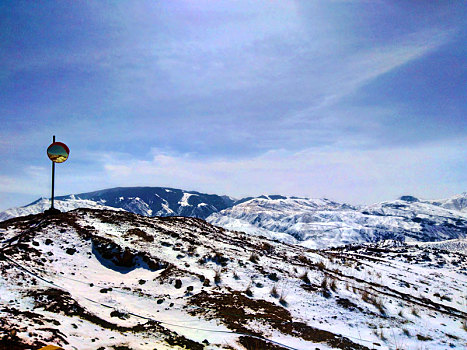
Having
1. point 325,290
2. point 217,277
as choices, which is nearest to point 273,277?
point 325,290

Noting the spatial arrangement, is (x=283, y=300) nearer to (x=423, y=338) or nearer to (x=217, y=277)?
(x=217, y=277)

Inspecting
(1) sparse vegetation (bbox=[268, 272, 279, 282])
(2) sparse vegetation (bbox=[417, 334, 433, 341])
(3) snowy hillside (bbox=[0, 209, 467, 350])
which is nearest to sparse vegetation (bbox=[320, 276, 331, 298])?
(3) snowy hillside (bbox=[0, 209, 467, 350])

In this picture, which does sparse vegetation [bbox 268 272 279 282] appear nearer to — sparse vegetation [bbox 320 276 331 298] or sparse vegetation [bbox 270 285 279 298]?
sparse vegetation [bbox 270 285 279 298]

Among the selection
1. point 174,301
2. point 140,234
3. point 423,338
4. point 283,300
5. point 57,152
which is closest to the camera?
point 423,338

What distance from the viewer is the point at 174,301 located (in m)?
13.2

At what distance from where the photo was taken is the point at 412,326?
12992mm

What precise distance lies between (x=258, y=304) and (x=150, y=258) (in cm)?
871

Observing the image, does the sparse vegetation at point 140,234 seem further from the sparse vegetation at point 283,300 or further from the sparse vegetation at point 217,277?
the sparse vegetation at point 283,300

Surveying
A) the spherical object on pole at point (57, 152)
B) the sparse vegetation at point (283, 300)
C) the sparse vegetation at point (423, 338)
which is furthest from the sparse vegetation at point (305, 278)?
the spherical object on pole at point (57, 152)

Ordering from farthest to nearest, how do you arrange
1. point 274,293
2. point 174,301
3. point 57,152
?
point 57,152 < point 274,293 < point 174,301

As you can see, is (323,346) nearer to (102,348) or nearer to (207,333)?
(207,333)

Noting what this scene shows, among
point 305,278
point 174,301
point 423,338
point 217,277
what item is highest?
point 217,277

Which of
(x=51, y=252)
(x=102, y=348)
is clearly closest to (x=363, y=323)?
(x=102, y=348)

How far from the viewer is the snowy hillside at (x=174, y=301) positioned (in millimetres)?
9180
